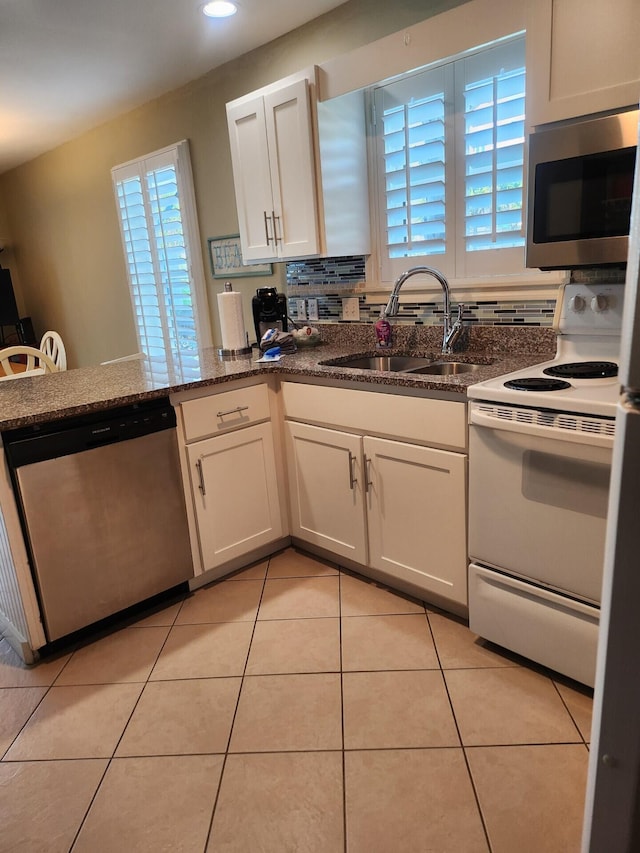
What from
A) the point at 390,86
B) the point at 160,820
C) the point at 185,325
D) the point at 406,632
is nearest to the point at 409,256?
the point at 390,86

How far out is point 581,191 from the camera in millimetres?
1664

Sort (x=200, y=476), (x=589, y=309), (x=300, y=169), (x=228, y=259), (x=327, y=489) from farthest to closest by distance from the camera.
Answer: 1. (x=228, y=259)
2. (x=300, y=169)
3. (x=327, y=489)
4. (x=200, y=476)
5. (x=589, y=309)

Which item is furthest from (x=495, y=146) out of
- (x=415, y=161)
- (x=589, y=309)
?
(x=589, y=309)

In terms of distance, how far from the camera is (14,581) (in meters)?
1.88

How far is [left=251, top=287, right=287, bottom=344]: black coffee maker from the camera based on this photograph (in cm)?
291

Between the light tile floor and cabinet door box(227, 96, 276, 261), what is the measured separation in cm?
171

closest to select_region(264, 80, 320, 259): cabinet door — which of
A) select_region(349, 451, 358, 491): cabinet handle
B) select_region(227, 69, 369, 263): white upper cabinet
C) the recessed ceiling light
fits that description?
select_region(227, 69, 369, 263): white upper cabinet

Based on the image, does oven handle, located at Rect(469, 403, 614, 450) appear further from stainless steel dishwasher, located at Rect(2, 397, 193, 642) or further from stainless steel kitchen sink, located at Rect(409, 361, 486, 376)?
stainless steel dishwasher, located at Rect(2, 397, 193, 642)

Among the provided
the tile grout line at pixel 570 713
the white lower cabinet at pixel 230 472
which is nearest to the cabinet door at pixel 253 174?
the white lower cabinet at pixel 230 472

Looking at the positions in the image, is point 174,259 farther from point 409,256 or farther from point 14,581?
point 14,581

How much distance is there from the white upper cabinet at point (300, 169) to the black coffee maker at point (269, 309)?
8.6 inches

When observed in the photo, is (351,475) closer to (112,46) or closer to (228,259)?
(228,259)

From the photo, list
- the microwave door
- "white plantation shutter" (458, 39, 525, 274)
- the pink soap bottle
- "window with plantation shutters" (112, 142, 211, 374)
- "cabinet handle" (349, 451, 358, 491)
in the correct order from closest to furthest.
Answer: the microwave door, "white plantation shutter" (458, 39, 525, 274), "cabinet handle" (349, 451, 358, 491), the pink soap bottle, "window with plantation shutters" (112, 142, 211, 374)

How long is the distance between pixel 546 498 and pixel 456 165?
143 cm
